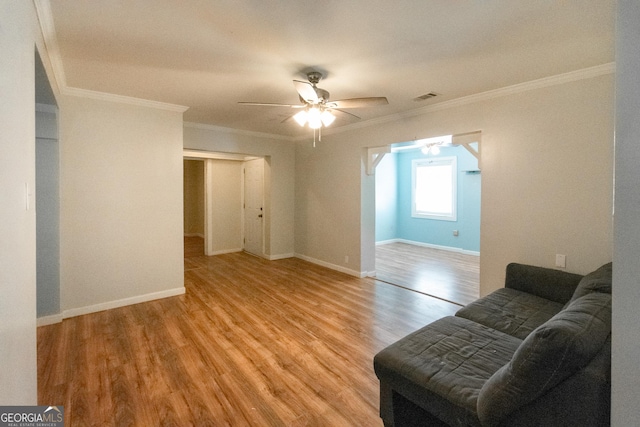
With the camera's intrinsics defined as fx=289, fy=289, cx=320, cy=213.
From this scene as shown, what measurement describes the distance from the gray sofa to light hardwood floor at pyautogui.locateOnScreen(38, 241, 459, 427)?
450mm

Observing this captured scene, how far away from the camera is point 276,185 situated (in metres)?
5.83

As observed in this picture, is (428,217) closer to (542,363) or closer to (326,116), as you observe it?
(326,116)

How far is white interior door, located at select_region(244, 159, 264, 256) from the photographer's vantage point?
616cm

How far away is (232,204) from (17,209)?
5650 mm

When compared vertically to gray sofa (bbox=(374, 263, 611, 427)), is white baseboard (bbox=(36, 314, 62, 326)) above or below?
below

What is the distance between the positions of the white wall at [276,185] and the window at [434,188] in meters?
3.45

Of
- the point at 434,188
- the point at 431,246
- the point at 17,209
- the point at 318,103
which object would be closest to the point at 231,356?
the point at 17,209

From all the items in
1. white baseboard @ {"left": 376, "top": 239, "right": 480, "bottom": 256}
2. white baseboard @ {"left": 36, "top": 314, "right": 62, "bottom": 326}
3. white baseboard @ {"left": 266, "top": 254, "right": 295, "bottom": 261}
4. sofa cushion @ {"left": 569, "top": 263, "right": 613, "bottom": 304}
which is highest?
sofa cushion @ {"left": 569, "top": 263, "right": 613, "bottom": 304}

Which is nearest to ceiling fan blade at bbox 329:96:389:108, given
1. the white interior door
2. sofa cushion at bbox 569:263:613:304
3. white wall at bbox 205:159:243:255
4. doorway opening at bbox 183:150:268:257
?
sofa cushion at bbox 569:263:613:304

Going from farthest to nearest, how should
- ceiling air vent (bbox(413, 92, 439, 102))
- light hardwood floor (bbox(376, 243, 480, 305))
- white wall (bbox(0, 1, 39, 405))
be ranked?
light hardwood floor (bbox(376, 243, 480, 305)) < ceiling air vent (bbox(413, 92, 439, 102)) < white wall (bbox(0, 1, 39, 405))

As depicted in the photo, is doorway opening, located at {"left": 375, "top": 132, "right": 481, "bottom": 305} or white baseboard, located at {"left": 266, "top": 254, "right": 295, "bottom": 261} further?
white baseboard, located at {"left": 266, "top": 254, "right": 295, "bottom": 261}

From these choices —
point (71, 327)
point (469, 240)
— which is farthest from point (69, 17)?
point (469, 240)

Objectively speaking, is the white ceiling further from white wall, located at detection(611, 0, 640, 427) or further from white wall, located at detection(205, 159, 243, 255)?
white wall, located at detection(205, 159, 243, 255)

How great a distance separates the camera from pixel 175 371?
2.25m
